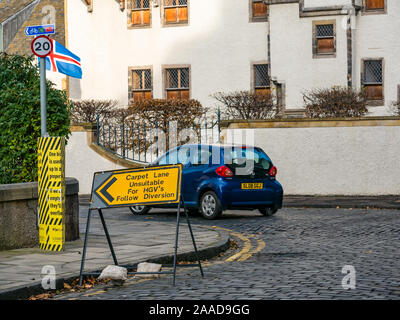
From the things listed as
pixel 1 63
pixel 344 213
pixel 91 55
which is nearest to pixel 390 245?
pixel 344 213

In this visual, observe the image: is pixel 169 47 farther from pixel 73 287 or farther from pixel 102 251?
pixel 73 287

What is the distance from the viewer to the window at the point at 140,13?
1353 inches

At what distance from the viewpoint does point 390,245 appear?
37.6 ft

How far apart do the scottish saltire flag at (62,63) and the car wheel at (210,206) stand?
4507mm

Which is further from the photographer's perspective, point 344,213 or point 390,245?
point 344,213

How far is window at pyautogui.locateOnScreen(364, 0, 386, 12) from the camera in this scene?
30.7 meters

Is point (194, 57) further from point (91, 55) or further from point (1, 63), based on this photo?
point (1, 63)

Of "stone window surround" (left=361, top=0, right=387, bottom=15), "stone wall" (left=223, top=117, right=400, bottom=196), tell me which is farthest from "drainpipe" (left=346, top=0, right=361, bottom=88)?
"stone wall" (left=223, top=117, right=400, bottom=196)

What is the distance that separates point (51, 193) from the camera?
1086 centimetres

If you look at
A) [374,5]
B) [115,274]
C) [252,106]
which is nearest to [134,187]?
[115,274]

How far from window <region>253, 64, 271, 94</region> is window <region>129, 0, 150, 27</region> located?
5543mm

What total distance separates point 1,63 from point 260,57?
A: 20.9 meters

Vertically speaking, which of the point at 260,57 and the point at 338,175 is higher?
the point at 260,57

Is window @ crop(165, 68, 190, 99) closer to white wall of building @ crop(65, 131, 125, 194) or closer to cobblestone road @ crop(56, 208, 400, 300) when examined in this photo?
white wall of building @ crop(65, 131, 125, 194)
